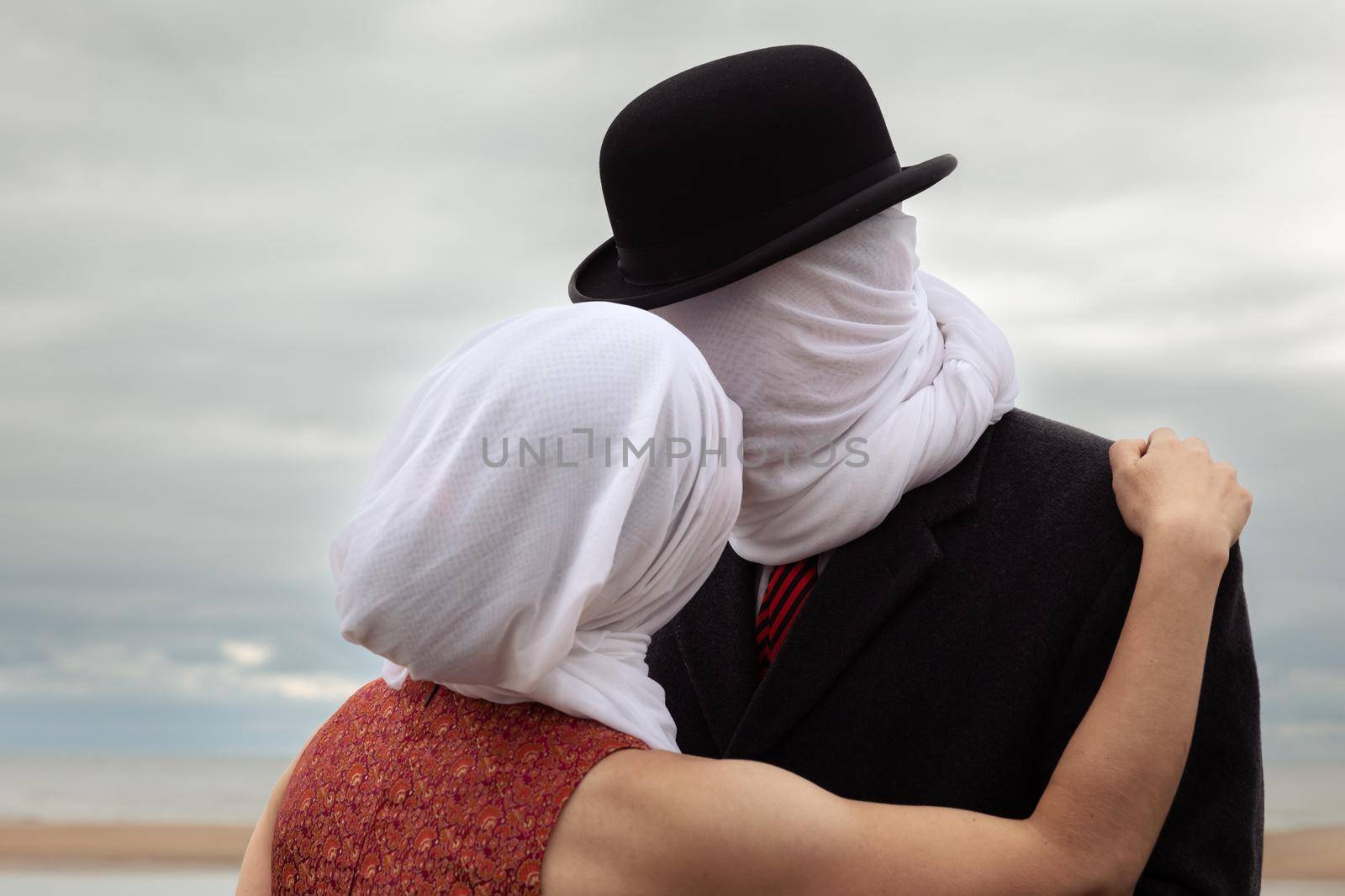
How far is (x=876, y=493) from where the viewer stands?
1952 millimetres

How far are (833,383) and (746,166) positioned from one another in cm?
36

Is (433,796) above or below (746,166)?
below

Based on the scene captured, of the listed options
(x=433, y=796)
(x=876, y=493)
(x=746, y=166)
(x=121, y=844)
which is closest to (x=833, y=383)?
(x=876, y=493)

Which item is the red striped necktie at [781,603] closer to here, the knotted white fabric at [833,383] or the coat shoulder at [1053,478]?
the knotted white fabric at [833,383]

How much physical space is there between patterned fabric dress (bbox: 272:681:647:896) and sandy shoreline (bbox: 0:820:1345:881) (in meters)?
14.4

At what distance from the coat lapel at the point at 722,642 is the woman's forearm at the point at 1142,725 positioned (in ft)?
1.95

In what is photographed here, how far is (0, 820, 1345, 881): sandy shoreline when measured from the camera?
14914mm

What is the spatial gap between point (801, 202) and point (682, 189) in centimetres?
18

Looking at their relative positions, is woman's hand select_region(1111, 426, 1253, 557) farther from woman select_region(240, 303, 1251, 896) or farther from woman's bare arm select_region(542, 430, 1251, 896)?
woman select_region(240, 303, 1251, 896)

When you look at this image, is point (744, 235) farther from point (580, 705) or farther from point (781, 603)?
point (580, 705)

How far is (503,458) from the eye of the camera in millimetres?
1448

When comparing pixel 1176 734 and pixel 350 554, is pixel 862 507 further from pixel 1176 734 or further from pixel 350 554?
pixel 350 554

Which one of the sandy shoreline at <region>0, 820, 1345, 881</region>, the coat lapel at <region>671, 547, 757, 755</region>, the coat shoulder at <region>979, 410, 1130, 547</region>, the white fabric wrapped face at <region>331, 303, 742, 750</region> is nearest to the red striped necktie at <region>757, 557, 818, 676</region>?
the coat lapel at <region>671, 547, 757, 755</region>

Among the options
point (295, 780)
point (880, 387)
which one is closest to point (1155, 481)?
point (880, 387)
